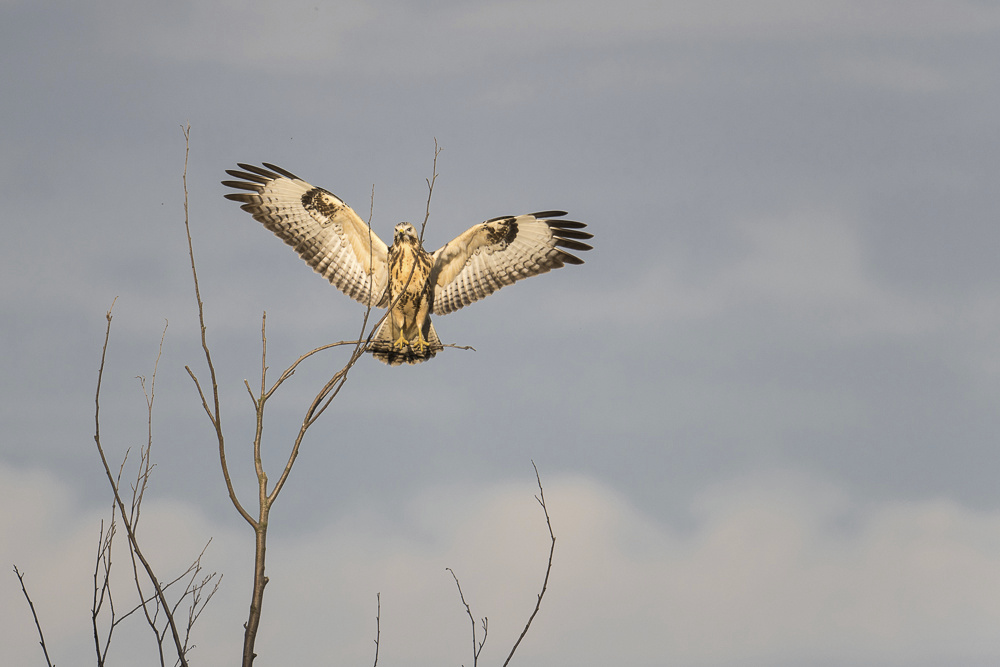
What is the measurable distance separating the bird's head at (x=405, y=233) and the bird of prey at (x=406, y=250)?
0.04ft

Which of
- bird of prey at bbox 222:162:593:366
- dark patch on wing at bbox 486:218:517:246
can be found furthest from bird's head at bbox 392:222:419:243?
dark patch on wing at bbox 486:218:517:246

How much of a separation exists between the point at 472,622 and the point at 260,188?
650 cm

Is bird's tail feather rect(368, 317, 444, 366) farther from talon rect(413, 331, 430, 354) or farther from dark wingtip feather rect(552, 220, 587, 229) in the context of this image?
dark wingtip feather rect(552, 220, 587, 229)

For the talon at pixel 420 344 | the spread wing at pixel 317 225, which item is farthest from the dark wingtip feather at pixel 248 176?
the talon at pixel 420 344

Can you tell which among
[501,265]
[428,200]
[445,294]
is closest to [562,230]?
[501,265]

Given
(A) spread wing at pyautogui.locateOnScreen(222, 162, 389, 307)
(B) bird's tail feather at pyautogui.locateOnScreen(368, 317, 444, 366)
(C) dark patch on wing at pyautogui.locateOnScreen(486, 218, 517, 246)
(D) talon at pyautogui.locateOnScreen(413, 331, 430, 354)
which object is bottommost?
(B) bird's tail feather at pyautogui.locateOnScreen(368, 317, 444, 366)

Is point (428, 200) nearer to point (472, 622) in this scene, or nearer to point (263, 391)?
point (263, 391)

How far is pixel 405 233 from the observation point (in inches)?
382

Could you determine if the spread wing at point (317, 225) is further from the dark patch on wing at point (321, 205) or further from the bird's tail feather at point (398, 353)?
the bird's tail feather at point (398, 353)

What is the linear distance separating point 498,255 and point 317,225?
2043mm

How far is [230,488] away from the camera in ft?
10.9

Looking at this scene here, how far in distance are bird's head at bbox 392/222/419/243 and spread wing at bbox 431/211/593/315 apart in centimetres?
43

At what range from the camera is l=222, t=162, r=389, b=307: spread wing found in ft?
31.9

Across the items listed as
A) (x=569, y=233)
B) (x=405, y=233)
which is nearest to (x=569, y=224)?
(x=569, y=233)
